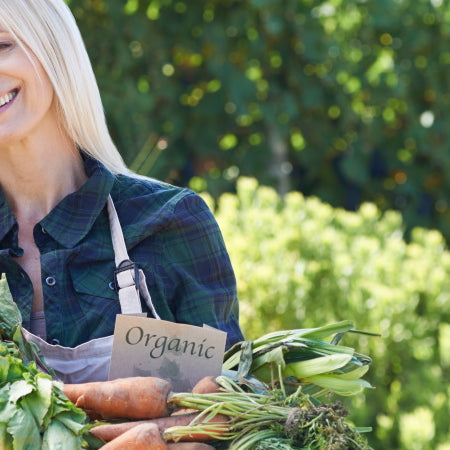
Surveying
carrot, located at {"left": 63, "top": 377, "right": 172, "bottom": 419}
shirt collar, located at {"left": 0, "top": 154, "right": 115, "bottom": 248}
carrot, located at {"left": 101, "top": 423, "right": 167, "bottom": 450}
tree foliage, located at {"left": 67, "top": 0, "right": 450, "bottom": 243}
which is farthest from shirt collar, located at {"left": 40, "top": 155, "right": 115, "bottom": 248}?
tree foliage, located at {"left": 67, "top": 0, "right": 450, "bottom": 243}

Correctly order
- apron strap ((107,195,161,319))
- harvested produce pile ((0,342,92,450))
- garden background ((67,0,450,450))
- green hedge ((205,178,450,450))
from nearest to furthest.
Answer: harvested produce pile ((0,342,92,450)), apron strap ((107,195,161,319)), green hedge ((205,178,450,450)), garden background ((67,0,450,450))

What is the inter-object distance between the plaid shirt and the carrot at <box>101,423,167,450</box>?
357 millimetres

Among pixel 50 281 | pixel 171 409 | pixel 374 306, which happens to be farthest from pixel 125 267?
pixel 374 306

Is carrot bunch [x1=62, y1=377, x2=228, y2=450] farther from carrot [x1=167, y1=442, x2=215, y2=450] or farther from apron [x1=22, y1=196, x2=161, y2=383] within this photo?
apron [x1=22, y1=196, x2=161, y2=383]

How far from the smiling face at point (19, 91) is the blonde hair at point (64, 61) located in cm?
2

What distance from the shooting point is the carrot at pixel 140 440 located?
53.9 inches

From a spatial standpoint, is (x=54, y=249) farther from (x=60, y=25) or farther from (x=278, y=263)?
(x=278, y=263)

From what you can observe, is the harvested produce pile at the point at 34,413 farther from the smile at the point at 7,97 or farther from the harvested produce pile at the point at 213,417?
the smile at the point at 7,97

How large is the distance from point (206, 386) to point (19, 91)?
0.68 m

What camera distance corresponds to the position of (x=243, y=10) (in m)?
5.49

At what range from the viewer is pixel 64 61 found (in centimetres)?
178

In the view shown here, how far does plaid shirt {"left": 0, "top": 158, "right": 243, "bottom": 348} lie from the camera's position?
5.65ft

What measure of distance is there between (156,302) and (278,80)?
4.09 m

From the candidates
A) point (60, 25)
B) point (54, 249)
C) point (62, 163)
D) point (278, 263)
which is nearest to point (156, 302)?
point (54, 249)
